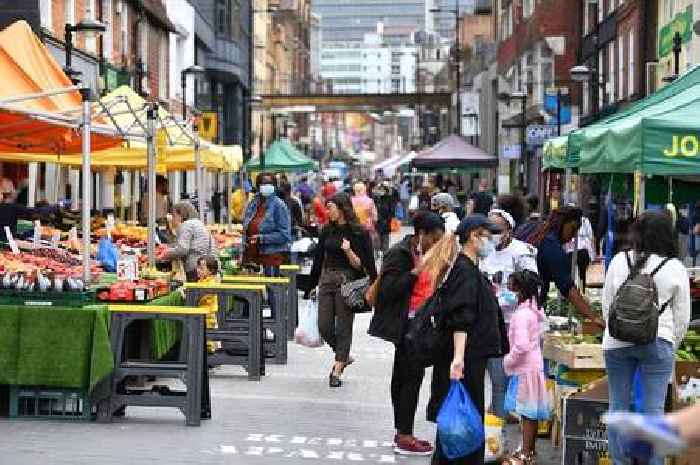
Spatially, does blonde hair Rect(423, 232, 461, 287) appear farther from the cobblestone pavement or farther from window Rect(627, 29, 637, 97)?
window Rect(627, 29, 637, 97)

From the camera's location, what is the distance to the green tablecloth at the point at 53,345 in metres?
11.6

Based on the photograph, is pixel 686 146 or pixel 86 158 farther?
pixel 86 158

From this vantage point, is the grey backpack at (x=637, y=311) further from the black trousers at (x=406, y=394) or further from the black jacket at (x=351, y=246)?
the black jacket at (x=351, y=246)

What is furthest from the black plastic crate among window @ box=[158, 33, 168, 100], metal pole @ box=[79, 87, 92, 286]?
window @ box=[158, 33, 168, 100]

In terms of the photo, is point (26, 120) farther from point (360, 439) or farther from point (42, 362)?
point (360, 439)

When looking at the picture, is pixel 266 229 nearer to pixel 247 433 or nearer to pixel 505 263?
pixel 505 263

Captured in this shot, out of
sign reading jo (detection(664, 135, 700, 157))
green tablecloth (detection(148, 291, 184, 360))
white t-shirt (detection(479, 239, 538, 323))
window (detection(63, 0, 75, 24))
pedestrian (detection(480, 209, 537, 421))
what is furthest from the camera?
window (detection(63, 0, 75, 24))

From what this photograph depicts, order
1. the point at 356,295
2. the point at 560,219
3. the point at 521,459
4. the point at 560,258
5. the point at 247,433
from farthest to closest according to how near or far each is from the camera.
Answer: the point at 356,295
the point at 560,219
the point at 247,433
the point at 560,258
the point at 521,459

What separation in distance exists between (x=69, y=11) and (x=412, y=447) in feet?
73.3

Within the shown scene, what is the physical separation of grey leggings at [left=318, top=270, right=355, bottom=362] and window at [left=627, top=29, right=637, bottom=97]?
28.5 m

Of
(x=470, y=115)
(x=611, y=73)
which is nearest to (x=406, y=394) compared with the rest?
(x=611, y=73)

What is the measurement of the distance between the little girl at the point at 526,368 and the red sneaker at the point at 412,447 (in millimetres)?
661

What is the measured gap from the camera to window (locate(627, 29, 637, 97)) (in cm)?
4225

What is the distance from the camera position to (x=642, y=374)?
905 centimetres
